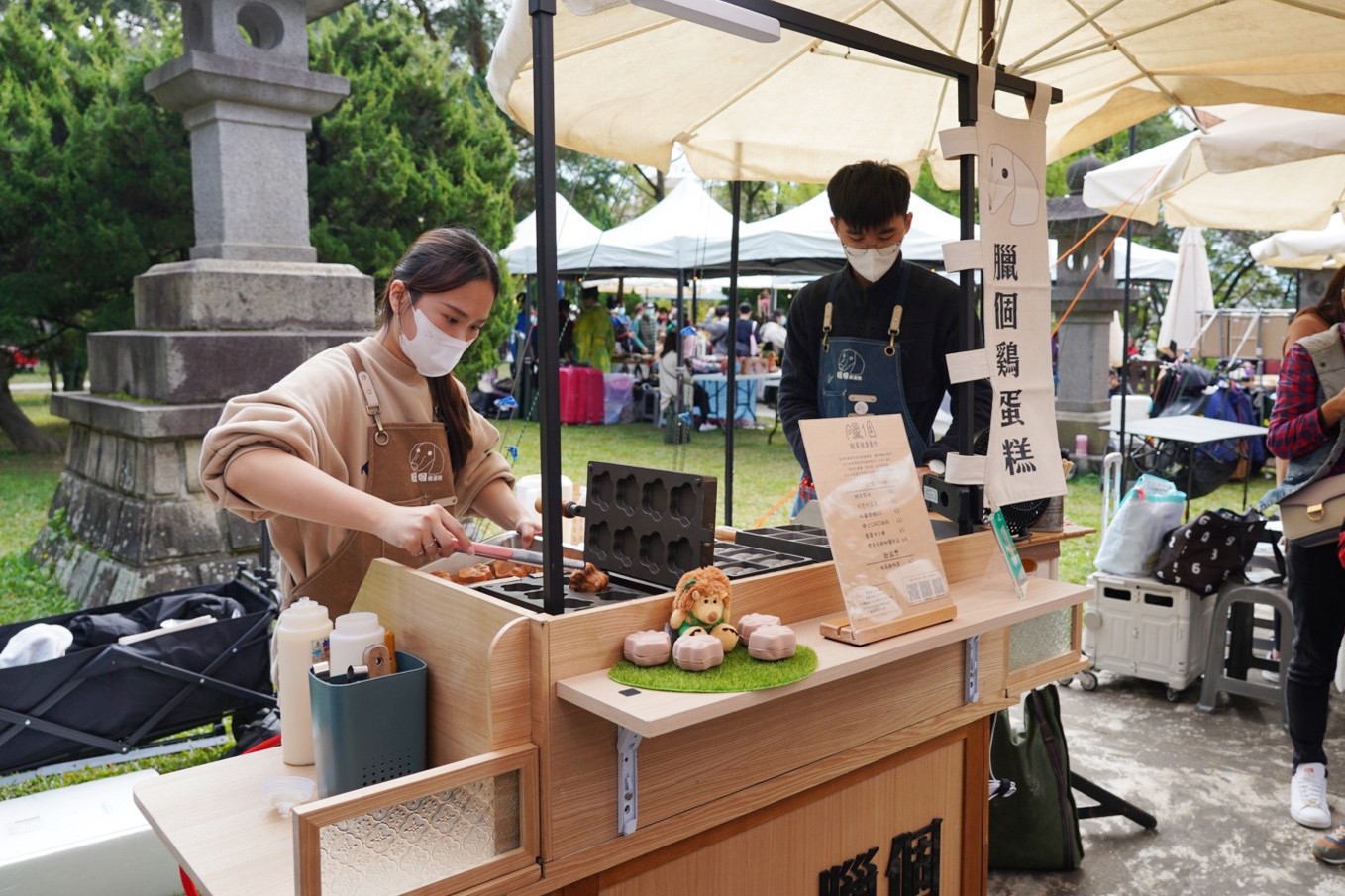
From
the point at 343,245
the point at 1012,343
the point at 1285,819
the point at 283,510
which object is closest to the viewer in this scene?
the point at 283,510

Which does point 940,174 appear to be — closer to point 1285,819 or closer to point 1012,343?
point 1012,343

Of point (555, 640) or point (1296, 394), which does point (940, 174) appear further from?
point (555, 640)

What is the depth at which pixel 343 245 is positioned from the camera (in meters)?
9.05

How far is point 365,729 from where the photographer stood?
139 centimetres

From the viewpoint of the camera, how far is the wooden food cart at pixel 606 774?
49.6 inches

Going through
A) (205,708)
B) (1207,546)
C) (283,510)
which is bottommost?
(205,708)

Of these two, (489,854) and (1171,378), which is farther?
(1171,378)

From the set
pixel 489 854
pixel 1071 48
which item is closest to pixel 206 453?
pixel 489 854

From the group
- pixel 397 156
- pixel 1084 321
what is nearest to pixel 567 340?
pixel 397 156

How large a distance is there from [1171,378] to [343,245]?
25.8ft

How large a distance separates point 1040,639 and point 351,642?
1.60 m

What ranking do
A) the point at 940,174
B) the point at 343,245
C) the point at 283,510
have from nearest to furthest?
the point at 283,510 → the point at 940,174 → the point at 343,245

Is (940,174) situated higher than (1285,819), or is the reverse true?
(940,174)

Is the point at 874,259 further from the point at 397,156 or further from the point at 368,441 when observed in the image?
the point at 397,156
